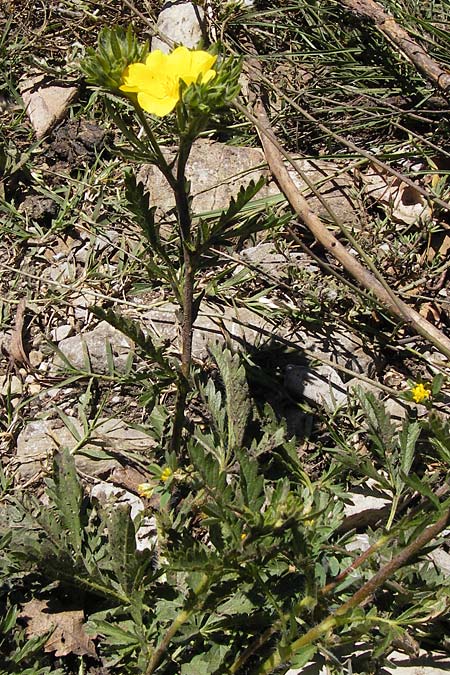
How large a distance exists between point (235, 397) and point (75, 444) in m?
0.75

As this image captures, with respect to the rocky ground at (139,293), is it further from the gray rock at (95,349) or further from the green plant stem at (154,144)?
the green plant stem at (154,144)

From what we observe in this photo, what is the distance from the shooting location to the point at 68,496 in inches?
97.3

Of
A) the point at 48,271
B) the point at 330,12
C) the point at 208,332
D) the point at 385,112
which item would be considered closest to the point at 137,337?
the point at 208,332

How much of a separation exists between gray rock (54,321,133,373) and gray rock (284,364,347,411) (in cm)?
68

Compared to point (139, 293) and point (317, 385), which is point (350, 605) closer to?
point (317, 385)

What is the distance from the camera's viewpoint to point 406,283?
3.43 m

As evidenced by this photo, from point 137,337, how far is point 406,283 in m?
1.63

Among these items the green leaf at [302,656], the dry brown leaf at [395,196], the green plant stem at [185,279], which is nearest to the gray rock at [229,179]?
the dry brown leaf at [395,196]

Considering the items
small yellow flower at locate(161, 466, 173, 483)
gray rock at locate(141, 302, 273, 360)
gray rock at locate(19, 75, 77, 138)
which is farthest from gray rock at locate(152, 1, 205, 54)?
small yellow flower at locate(161, 466, 173, 483)

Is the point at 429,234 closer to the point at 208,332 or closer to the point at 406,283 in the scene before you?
the point at 406,283

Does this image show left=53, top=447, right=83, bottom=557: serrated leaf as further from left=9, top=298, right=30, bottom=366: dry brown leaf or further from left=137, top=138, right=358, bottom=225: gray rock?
left=137, top=138, right=358, bottom=225: gray rock

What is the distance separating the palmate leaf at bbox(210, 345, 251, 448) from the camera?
2.48 metres

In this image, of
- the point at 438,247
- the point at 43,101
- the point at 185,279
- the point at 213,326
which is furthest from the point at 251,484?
the point at 43,101

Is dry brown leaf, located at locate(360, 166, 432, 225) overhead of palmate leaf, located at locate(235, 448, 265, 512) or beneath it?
overhead
